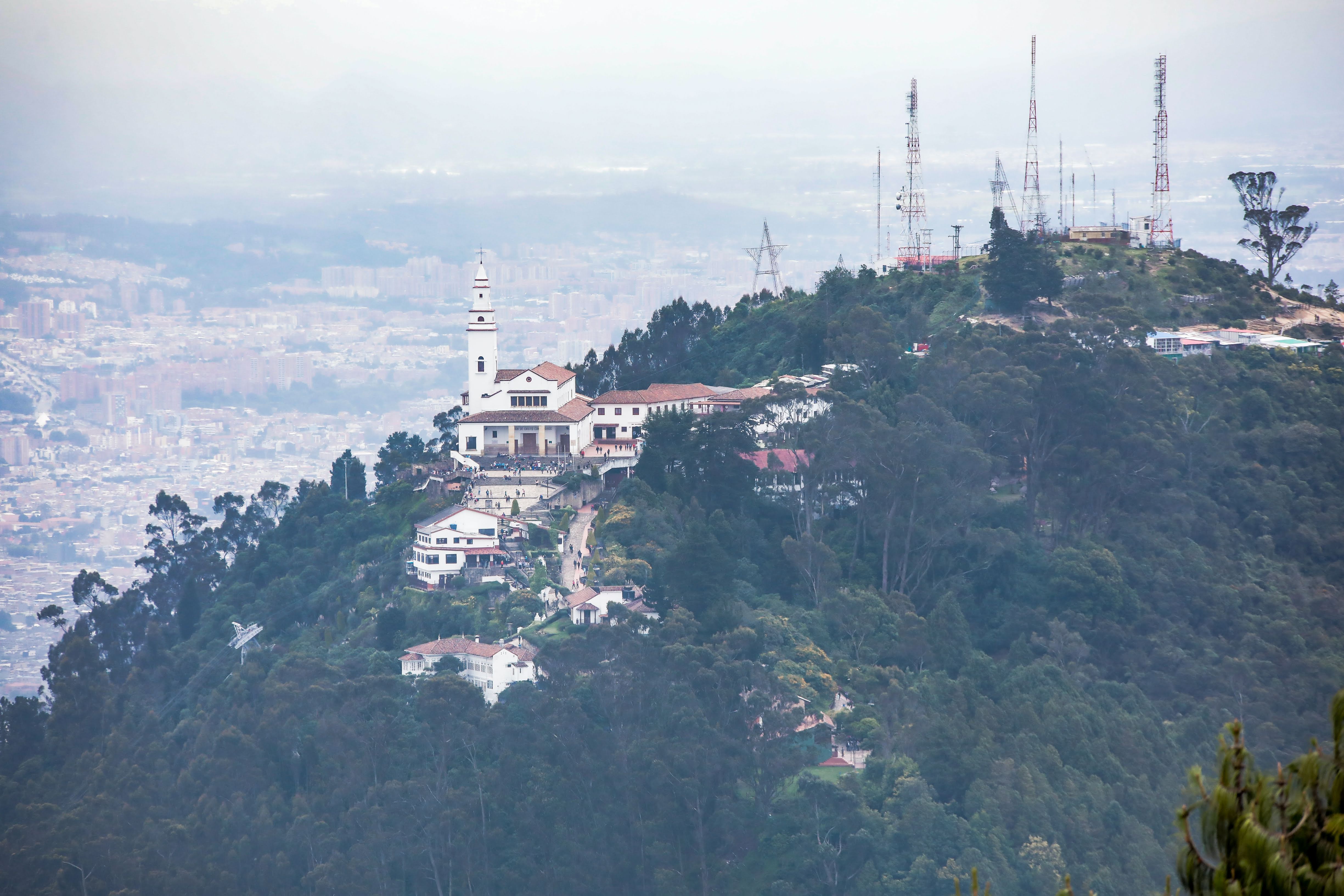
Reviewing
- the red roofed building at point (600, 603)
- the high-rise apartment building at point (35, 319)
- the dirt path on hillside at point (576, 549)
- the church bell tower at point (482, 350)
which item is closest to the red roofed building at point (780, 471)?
the dirt path on hillside at point (576, 549)

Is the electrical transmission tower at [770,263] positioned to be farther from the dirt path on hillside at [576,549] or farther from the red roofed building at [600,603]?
the red roofed building at [600,603]

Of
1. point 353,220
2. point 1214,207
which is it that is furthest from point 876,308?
point 353,220

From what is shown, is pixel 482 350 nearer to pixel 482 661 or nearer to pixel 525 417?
pixel 525 417

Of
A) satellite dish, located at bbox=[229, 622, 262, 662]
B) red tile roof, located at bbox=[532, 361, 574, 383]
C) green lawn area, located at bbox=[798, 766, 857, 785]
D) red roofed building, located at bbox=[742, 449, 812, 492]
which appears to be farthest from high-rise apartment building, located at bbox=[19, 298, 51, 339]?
green lawn area, located at bbox=[798, 766, 857, 785]

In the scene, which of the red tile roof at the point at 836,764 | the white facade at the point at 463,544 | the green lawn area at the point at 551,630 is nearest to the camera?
the red tile roof at the point at 836,764

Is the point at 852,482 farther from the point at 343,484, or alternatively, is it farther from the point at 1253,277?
the point at 1253,277

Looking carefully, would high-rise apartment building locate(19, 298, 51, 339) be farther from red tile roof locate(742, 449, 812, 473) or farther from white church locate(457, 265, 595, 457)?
red tile roof locate(742, 449, 812, 473)
